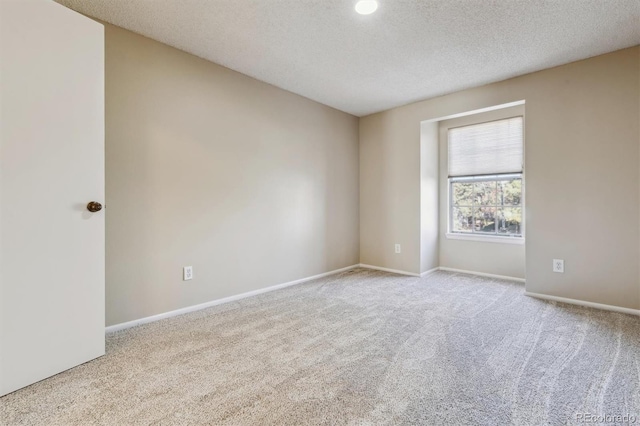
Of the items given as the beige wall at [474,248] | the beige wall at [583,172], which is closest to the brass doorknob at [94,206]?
the beige wall at [583,172]

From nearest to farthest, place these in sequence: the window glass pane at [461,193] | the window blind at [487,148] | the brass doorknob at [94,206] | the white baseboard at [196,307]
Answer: the brass doorknob at [94,206] → the white baseboard at [196,307] → the window blind at [487,148] → the window glass pane at [461,193]

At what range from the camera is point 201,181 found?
9.39ft

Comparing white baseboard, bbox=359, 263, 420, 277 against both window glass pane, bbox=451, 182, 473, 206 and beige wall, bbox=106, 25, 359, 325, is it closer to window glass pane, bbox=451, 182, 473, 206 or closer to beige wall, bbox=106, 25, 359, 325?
beige wall, bbox=106, 25, 359, 325

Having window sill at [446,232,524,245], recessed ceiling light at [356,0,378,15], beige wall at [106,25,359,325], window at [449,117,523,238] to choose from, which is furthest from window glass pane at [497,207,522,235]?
recessed ceiling light at [356,0,378,15]

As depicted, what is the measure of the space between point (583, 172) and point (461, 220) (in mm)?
1656

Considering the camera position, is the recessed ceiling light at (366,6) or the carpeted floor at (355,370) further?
the recessed ceiling light at (366,6)

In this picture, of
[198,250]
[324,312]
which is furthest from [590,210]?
[198,250]

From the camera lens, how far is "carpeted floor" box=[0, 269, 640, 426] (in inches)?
55.9

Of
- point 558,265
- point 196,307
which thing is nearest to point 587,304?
point 558,265

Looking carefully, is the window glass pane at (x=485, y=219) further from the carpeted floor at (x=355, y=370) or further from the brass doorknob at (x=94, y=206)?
the brass doorknob at (x=94, y=206)

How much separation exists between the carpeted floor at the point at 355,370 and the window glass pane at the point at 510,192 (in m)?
1.52

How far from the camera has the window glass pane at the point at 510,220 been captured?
12.8 feet

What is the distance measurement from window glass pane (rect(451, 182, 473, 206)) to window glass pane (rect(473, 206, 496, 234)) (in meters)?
0.17

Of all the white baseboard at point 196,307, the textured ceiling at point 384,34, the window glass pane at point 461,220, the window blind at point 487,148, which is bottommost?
the white baseboard at point 196,307
